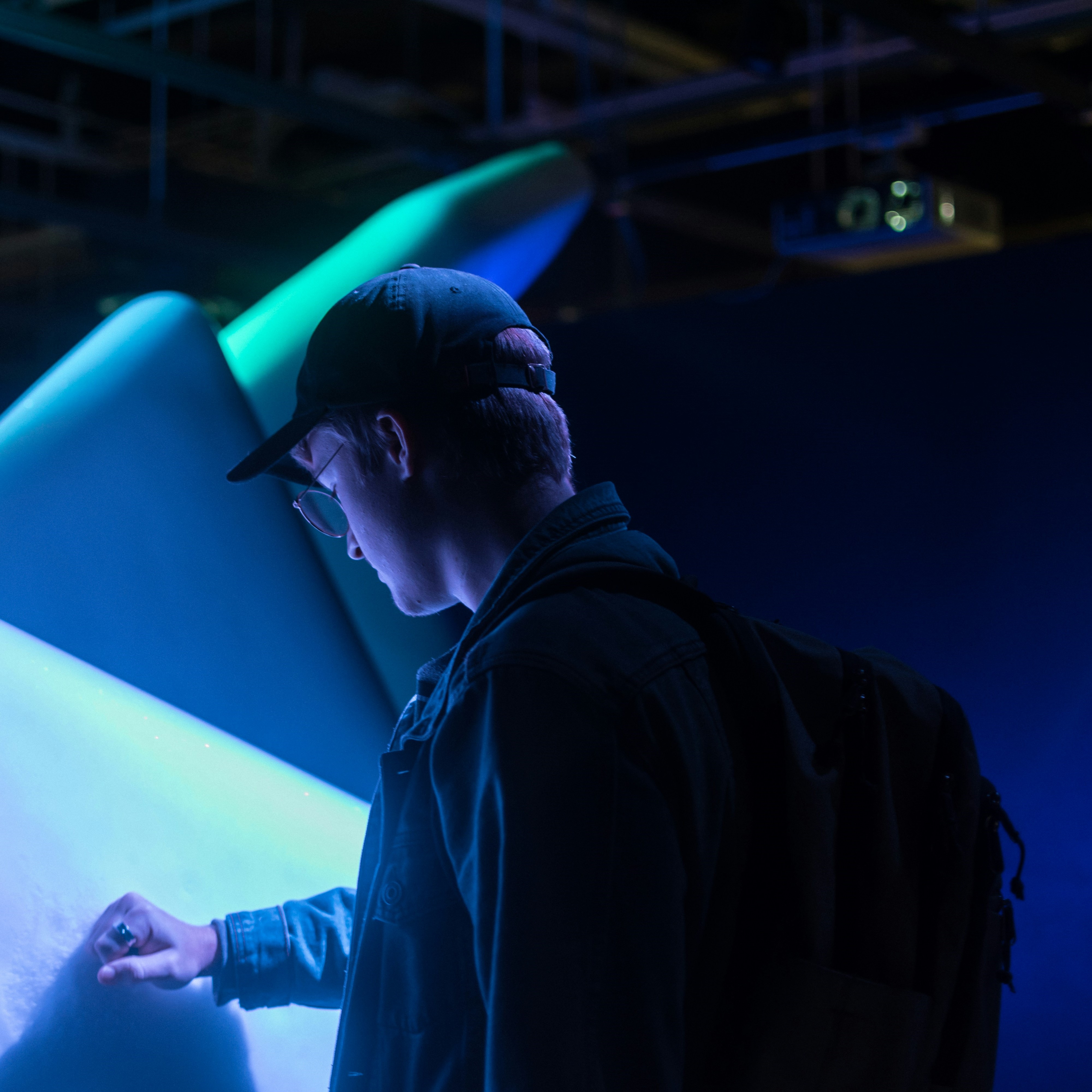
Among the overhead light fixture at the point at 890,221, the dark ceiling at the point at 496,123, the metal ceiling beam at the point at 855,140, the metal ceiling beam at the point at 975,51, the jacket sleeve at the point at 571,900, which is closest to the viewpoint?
the jacket sleeve at the point at 571,900

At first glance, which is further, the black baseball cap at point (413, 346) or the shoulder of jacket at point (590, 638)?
the black baseball cap at point (413, 346)

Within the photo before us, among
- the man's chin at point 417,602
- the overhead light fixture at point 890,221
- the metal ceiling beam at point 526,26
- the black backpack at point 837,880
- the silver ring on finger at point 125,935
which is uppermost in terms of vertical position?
the metal ceiling beam at point 526,26

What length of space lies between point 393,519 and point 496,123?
365cm

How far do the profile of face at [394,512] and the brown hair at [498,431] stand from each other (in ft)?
0.05

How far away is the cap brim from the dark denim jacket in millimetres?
219

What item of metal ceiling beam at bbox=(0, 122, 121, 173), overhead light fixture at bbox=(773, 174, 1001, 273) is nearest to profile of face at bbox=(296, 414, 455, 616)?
overhead light fixture at bbox=(773, 174, 1001, 273)

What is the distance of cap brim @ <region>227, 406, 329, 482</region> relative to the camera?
37.0 inches

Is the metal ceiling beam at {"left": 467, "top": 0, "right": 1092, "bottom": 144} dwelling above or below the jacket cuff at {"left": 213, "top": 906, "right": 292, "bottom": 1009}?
above

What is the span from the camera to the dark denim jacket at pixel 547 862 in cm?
68

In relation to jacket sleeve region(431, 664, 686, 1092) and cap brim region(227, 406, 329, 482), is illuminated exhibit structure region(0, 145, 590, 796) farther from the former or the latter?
jacket sleeve region(431, 664, 686, 1092)

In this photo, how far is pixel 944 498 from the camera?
6.53 ft

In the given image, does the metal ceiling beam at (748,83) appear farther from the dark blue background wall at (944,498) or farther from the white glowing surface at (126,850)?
the white glowing surface at (126,850)

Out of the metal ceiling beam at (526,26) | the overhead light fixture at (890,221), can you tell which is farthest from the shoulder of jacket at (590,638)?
the metal ceiling beam at (526,26)

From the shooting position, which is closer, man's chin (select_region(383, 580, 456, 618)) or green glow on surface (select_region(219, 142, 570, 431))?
man's chin (select_region(383, 580, 456, 618))
